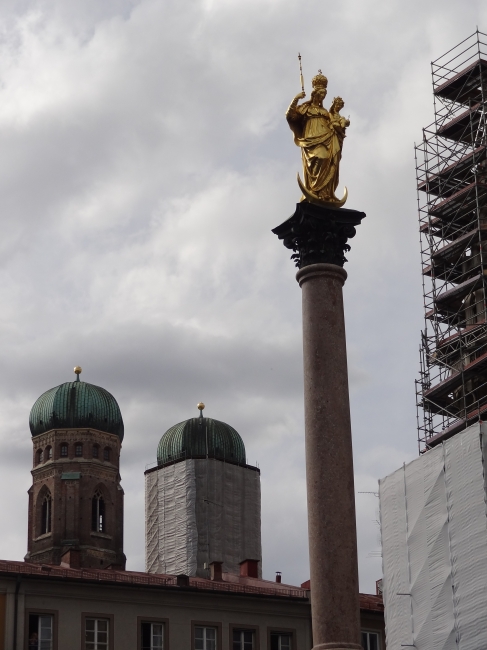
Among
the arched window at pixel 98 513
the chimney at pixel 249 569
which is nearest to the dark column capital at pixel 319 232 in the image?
the chimney at pixel 249 569

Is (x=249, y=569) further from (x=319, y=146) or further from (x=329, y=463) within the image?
(x=329, y=463)

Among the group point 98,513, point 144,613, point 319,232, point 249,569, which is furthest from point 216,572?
point 98,513

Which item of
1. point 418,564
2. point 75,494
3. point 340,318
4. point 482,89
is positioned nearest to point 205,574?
point 75,494

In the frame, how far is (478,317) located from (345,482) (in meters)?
29.6

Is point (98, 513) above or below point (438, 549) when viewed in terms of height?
above

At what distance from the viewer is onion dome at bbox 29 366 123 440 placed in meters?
131

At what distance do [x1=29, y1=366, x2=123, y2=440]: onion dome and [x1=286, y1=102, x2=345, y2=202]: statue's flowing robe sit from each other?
3858 inches

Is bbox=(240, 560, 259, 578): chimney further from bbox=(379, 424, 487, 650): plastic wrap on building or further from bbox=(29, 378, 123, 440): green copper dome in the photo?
bbox=(29, 378, 123, 440): green copper dome

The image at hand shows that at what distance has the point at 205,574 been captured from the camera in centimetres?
10075

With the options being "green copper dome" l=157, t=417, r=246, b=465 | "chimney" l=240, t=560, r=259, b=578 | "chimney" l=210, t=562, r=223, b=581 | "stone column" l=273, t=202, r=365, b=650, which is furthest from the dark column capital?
"green copper dome" l=157, t=417, r=246, b=465

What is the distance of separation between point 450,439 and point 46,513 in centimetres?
8880

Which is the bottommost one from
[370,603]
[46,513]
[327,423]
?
[327,423]

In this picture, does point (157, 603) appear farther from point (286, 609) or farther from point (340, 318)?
point (340, 318)

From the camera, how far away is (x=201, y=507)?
104 metres
